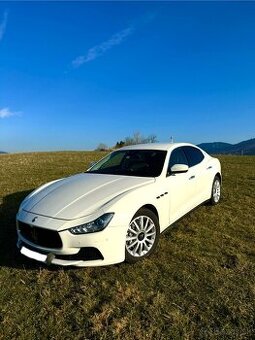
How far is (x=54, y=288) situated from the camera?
4.20m

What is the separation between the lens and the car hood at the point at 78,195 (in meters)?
4.56

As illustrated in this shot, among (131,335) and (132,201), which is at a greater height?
(132,201)

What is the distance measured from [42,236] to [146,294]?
1.50 m

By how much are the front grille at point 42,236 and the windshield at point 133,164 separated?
6.02 ft

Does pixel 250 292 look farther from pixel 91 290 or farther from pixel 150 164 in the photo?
pixel 150 164

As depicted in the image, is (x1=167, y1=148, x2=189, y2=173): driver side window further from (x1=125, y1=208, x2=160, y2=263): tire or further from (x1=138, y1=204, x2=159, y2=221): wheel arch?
(x1=125, y1=208, x2=160, y2=263): tire

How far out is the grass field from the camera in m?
3.37

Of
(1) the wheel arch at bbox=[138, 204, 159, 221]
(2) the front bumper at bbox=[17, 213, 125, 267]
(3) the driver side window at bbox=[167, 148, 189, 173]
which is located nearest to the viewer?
(2) the front bumper at bbox=[17, 213, 125, 267]

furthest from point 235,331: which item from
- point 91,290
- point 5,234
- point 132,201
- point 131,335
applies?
point 5,234

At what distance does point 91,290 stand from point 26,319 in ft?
2.70

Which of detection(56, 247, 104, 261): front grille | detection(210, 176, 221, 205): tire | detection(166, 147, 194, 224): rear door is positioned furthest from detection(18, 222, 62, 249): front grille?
detection(210, 176, 221, 205): tire

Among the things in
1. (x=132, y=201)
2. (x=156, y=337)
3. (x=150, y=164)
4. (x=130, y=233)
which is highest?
(x=150, y=164)

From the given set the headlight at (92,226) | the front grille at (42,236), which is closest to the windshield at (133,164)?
the headlight at (92,226)

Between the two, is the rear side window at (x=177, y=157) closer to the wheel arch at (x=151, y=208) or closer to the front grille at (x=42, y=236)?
the wheel arch at (x=151, y=208)
